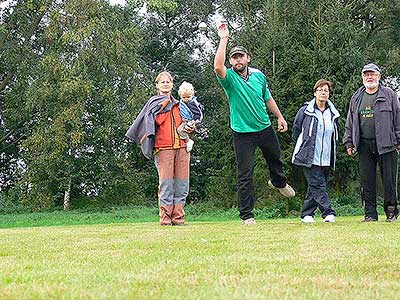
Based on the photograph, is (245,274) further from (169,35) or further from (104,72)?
(169,35)

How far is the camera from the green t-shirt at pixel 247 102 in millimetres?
7852

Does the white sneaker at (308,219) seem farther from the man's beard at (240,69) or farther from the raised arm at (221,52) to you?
the raised arm at (221,52)

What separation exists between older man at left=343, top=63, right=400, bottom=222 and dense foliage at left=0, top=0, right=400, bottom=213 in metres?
10.2

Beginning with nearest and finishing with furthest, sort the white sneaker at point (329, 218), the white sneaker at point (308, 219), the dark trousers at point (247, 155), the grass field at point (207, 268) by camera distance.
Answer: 1. the grass field at point (207, 268)
2. the dark trousers at point (247, 155)
3. the white sneaker at point (329, 218)
4. the white sneaker at point (308, 219)

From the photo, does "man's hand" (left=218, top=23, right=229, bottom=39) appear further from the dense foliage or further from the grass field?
the dense foliage

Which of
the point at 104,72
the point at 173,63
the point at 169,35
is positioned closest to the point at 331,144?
the point at 104,72

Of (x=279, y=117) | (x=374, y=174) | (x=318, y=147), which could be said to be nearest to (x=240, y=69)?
(x=279, y=117)

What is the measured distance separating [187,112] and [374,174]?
2.47 meters

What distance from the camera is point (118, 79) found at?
27.2m

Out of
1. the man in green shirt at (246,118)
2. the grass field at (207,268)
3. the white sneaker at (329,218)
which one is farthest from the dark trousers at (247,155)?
the grass field at (207,268)

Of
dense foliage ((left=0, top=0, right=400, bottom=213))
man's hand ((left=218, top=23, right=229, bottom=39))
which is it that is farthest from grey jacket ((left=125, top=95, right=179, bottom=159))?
dense foliage ((left=0, top=0, right=400, bottom=213))

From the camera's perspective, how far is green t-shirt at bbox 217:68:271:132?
785 centimetres

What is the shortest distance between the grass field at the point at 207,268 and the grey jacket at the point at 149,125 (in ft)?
8.17

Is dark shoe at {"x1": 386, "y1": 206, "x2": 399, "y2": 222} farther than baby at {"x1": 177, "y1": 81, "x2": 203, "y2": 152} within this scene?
Yes
